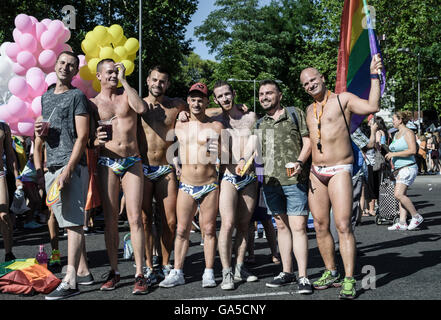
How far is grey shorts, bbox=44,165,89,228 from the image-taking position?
5109 millimetres

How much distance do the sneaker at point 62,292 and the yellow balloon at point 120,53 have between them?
18.3 feet

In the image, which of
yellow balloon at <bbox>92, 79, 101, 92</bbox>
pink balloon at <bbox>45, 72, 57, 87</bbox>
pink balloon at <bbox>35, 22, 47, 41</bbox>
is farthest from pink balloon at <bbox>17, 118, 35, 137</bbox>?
pink balloon at <bbox>35, 22, 47, 41</bbox>

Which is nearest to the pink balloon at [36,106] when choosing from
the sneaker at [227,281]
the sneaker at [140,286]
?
the sneaker at [140,286]

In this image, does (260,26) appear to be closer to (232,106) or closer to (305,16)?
(305,16)

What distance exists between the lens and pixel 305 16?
50406mm

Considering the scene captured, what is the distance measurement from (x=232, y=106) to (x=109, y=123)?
1.47 metres

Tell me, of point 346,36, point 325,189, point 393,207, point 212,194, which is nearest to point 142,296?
point 212,194

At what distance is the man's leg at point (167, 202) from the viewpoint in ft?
18.8

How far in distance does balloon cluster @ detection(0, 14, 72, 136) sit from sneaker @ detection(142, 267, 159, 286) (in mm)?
5084

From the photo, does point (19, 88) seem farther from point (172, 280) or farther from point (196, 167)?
point (172, 280)

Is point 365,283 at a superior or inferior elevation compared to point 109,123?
inferior

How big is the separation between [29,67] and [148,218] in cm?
575

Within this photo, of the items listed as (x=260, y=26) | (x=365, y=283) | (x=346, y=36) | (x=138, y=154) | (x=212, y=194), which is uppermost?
(x=260, y=26)

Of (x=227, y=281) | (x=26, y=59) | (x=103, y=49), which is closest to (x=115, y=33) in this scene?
(x=103, y=49)
